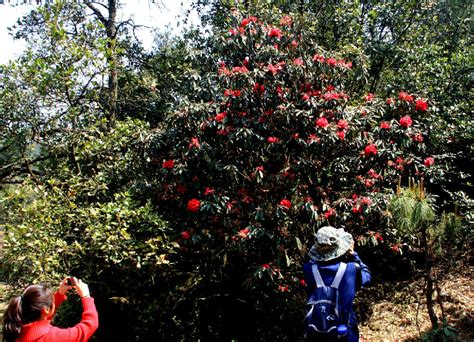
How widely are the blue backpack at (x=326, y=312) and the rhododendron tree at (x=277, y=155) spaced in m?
1.80

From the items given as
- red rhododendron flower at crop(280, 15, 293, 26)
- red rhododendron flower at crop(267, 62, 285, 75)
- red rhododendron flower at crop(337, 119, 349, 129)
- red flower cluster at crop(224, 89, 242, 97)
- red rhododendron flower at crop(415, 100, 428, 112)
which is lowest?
red rhododendron flower at crop(337, 119, 349, 129)

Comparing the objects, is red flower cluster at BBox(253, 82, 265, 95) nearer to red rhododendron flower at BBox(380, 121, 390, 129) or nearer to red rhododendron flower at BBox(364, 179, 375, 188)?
Answer: red rhododendron flower at BBox(380, 121, 390, 129)

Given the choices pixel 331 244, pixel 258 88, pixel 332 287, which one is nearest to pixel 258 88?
pixel 258 88

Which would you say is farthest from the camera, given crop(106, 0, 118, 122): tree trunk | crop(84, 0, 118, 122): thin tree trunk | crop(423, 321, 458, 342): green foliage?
crop(84, 0, 118, 122): thin tree trunk

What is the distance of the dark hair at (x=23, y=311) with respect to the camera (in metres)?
2.19

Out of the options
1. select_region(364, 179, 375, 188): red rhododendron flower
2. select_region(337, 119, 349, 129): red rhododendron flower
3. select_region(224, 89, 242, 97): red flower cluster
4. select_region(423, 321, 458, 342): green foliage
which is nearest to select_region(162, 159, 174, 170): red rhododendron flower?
select_region(224, 89, 242, 97): red flower cluster

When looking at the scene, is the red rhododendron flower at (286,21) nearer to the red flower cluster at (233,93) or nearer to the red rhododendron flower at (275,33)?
the red rhododendron flower at (275,33)

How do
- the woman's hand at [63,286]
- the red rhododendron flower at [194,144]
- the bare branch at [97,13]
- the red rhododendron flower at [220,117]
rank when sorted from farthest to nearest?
1. the bare branch at [97,13]
2. the red rhododendron flower at [220,117]
3. the red rhododendron flower at [194,144]
4. the woman's hand at [63,286]

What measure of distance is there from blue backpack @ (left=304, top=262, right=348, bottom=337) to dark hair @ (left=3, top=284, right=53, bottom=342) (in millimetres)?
1665

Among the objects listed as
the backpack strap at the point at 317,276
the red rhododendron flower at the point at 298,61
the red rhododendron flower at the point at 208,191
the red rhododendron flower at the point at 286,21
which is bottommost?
the backpack strap at the point at 317,276

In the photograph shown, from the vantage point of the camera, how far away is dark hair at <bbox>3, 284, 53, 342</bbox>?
219 cm

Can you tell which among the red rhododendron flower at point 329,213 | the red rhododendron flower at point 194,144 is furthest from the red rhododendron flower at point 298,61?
the red rhododendron flower at point 329,213

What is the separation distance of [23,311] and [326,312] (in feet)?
6.00

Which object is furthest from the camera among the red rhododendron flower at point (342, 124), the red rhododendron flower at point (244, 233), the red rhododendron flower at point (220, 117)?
the red rhododendron flower at point (220, 117)
